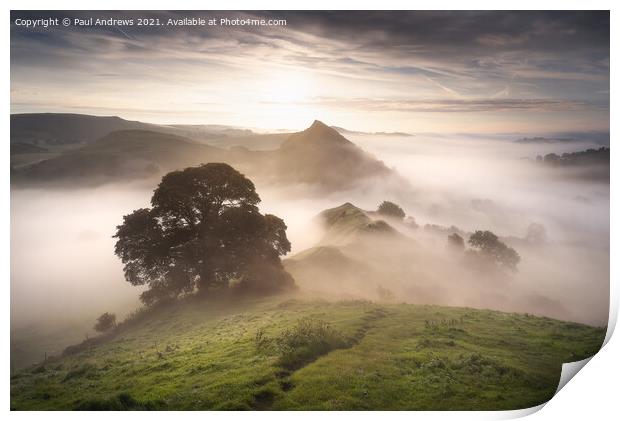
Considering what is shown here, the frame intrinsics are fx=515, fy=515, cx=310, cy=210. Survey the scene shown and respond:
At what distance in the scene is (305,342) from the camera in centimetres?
1681

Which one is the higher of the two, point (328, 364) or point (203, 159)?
point (203, 159)

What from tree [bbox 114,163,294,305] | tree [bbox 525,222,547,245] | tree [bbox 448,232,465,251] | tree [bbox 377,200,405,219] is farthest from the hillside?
tree [bbox 525,222,547,245]

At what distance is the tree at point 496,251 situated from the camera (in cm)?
1984

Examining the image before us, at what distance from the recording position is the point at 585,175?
64.0 ft

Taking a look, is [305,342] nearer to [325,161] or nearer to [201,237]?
[201,237]

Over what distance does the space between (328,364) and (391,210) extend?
7088mm

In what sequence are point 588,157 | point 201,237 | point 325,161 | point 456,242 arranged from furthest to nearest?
point 325,161, point 456,242, point 201,237, point 588,157

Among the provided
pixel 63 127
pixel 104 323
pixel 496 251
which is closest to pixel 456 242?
pixel 496 251

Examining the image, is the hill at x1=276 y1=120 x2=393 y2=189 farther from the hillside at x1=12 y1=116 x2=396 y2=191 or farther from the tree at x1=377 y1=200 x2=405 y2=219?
the tree at x1=377 y1=200 x2=405 y2=219

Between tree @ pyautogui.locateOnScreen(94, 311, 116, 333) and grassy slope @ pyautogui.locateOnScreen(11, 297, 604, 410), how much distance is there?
50 centimetres

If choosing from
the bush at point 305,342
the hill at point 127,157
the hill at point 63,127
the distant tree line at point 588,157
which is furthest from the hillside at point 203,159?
the distant tree line at point 588,157

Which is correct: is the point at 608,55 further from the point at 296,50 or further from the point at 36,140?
the point at 36,140

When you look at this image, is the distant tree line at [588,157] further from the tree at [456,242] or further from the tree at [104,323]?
the tree at [104,323]

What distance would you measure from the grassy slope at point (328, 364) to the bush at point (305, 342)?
0.23m
